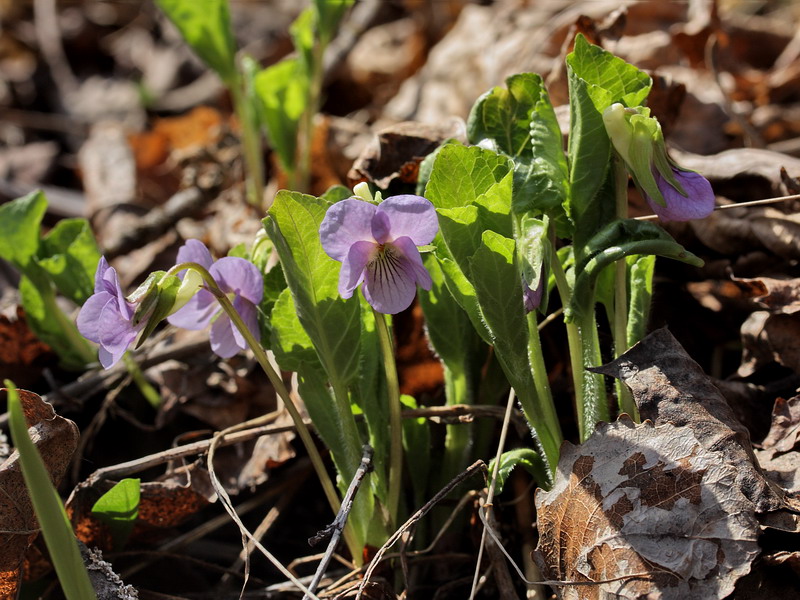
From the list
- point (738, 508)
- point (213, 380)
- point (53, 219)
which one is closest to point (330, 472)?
point (213, 380)

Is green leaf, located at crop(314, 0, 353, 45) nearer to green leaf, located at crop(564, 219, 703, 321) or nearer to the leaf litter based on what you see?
the leaf litter

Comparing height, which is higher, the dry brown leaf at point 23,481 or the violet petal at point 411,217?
the violet petal at point 411,217

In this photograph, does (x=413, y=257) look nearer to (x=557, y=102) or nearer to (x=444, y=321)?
(x=444, y=321)

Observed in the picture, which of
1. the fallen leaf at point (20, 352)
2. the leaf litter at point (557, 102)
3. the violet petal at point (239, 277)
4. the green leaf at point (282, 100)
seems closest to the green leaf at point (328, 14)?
the green leaf at point (282, 100)

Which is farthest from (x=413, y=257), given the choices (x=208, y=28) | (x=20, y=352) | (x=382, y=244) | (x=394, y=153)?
(x=208, y=28)

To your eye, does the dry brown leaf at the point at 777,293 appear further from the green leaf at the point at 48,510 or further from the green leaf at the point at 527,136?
the green leaf at the point at 48,510

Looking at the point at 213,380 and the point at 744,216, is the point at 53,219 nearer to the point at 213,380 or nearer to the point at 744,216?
the point at 213,380
